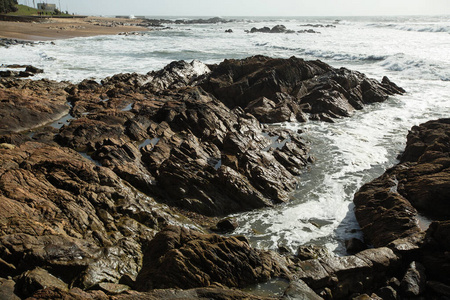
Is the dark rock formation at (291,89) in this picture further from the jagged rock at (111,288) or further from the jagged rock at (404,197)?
the jagged rock at (111,288)

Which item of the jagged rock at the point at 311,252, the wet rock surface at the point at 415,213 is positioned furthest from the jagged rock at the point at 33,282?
the wet rock surface at the point at 415,213

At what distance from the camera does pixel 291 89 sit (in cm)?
2827

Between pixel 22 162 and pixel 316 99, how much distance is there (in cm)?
2184

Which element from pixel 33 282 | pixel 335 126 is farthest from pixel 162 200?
pixel 335 126

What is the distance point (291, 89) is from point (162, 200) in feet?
61.6

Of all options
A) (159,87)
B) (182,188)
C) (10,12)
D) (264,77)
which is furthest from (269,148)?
(10,12)

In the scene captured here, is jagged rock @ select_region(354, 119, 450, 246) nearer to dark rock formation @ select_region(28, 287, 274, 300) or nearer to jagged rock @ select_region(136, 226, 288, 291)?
jagged rock @ select_region(136, 226, 288, 291)

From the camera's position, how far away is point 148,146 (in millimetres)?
15953

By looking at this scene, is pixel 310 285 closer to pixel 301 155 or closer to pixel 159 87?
pixel 301 155

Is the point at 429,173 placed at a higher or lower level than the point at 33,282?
higher

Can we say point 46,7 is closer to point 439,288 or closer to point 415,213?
point 415,213

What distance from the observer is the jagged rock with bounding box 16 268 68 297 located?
656 cm

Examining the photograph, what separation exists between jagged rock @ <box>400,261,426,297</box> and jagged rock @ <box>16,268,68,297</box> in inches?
320

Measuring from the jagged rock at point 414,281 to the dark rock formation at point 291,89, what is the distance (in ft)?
52.2
